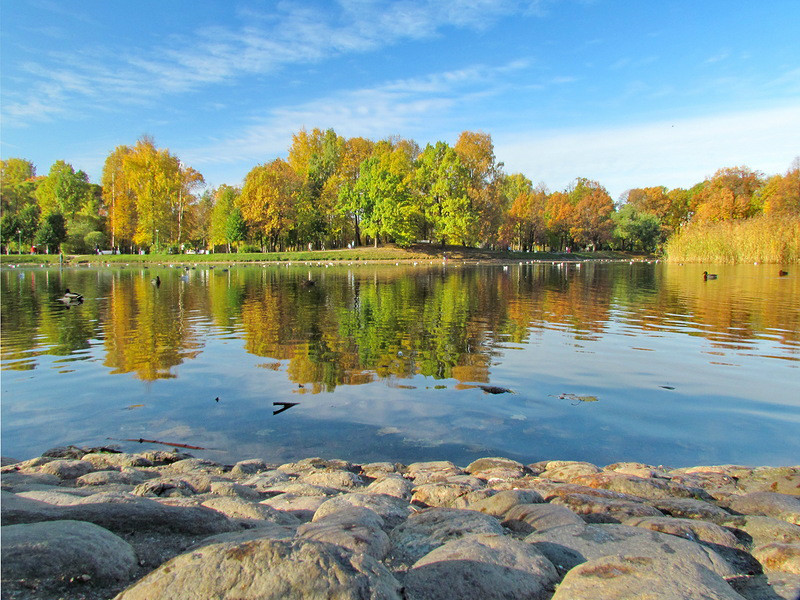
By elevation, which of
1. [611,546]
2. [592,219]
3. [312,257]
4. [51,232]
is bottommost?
[611,546]

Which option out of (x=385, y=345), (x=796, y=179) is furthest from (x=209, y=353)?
(x=796, y=179)

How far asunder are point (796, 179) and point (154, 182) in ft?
302

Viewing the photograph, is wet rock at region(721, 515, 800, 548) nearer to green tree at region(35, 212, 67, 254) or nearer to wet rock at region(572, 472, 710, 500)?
wet rock at region(572, 472, 710, 500)

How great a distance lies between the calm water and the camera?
7180mm

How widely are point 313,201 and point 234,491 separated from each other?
77489mm

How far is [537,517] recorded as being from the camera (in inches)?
156

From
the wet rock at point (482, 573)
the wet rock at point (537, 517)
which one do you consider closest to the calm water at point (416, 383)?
the wet rock at point (537, 517)

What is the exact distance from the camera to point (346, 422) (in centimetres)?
789

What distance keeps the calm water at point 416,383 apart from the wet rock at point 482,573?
364cm

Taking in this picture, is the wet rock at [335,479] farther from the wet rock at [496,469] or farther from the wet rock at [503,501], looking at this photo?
the wet rock at [503,501]

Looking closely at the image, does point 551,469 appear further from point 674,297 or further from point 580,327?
point 674,297

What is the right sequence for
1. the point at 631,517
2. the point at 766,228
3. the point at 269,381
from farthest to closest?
the point at 766,228 → the point at 269,381 → the point at 631,517

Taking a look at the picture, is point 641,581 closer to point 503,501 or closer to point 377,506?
point 503,501

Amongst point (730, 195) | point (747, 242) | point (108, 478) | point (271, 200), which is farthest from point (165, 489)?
point (730, 195)
